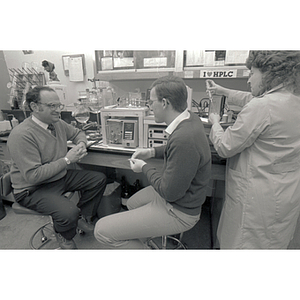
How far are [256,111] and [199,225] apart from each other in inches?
52.2

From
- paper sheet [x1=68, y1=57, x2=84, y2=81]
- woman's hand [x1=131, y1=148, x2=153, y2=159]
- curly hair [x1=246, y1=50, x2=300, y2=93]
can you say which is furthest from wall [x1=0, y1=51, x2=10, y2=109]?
curly hair [x1=246, y1=50, x2=300, y2=93]

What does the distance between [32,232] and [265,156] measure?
204cm

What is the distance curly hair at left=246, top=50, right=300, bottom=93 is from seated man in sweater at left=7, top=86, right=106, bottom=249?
127cm

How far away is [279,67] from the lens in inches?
34.1

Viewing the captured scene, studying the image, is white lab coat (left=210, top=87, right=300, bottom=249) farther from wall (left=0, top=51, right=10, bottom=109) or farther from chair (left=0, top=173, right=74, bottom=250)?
wall (left=0, top=51, right=10, bottom=109)

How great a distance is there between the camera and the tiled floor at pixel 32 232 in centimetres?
159

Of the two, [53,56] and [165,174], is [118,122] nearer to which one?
[165,174]

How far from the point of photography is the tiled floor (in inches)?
62.8

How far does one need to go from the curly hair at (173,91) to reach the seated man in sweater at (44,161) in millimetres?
784

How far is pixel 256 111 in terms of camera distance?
884 mm

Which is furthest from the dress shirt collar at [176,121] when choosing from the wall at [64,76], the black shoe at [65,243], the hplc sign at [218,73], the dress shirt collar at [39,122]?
the black shoe at [65,243]

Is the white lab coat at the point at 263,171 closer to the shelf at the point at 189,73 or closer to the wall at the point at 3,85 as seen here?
the shelf at the point at 189,73

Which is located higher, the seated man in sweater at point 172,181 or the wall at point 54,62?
the wall at point 54,62

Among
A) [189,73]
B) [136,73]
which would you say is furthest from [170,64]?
[136,73]
